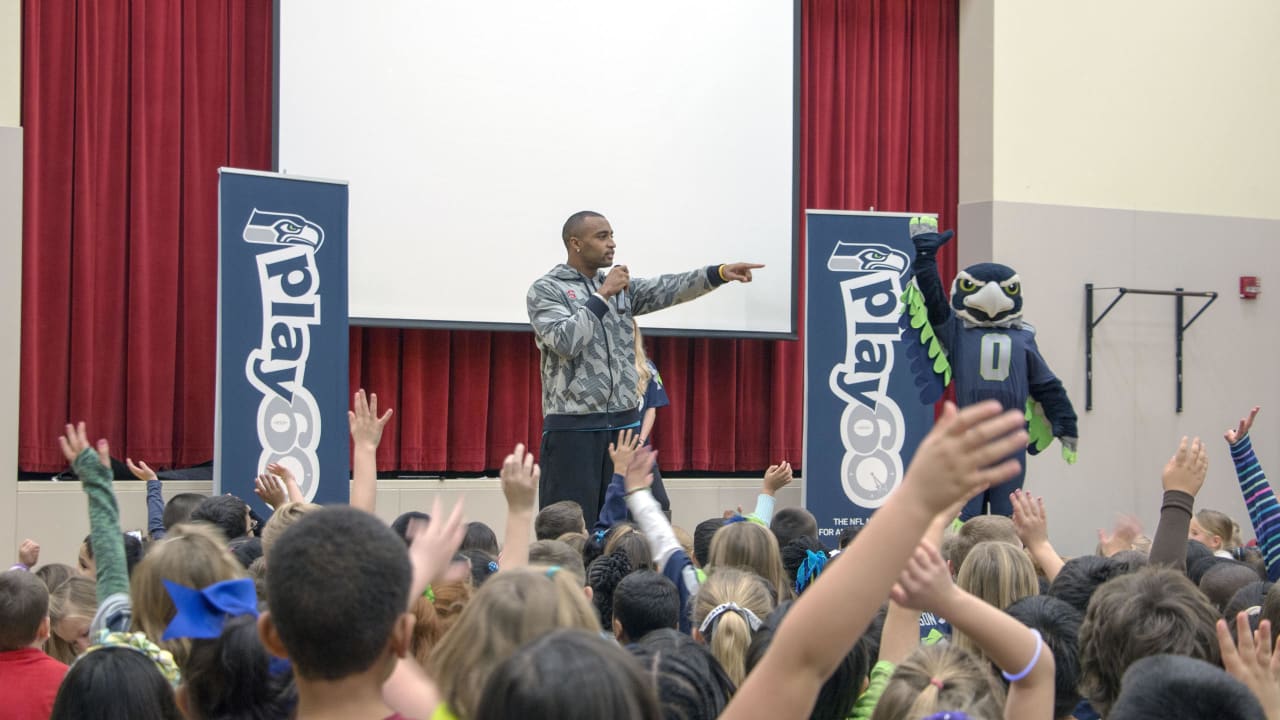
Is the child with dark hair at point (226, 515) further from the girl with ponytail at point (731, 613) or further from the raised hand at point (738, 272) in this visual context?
the raised hand at point (738, 272)

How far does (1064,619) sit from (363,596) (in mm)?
1256

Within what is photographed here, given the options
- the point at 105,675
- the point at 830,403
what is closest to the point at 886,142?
the point at 830,403

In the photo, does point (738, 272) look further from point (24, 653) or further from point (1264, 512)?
point (24, 653)

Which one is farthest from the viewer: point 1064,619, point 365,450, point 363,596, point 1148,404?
point 1148,404

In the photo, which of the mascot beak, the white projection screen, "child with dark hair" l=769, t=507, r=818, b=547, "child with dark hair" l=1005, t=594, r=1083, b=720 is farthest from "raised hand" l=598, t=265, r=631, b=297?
"child with dark hair" l=1005, t=594, r=1083, b=720

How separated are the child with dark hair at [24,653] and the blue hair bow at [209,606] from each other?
2.01ft

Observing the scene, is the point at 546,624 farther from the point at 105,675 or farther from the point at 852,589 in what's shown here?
the point at 105,675

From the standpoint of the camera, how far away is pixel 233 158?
6.36 metres

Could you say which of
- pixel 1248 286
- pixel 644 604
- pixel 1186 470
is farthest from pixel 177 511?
pixel 1248 286

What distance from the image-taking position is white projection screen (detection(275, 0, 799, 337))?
631 centimetres

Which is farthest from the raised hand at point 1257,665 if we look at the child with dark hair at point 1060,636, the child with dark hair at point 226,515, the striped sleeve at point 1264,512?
the child with dark hair at point 226,515

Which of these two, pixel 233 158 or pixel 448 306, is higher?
pixel 233 158

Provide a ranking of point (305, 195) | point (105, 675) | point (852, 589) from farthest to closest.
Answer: point (305, 195), point (105, 675), point (852, 589)

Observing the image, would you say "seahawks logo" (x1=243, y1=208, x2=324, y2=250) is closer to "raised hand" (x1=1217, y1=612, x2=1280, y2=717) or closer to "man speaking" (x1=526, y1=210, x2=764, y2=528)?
"man speaking" (x1=526, y1=210, x2=764, y2=528)
